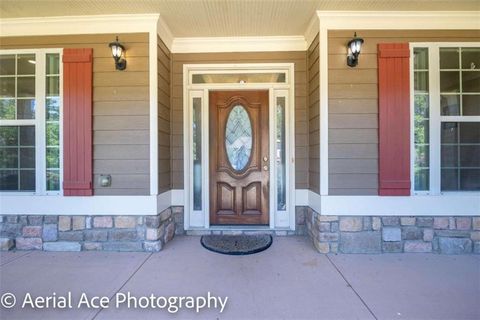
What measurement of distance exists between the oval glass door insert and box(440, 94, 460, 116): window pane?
2.34 metres

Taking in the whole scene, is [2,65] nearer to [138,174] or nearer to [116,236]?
[138,174]

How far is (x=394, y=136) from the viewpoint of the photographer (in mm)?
3168

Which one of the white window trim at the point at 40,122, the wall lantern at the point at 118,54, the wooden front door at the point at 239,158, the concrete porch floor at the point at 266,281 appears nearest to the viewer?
the concrete porch floor at the point at 266,281

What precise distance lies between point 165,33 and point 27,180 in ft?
8.20

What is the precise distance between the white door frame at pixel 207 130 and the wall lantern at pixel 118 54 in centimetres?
85

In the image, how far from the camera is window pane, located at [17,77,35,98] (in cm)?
341

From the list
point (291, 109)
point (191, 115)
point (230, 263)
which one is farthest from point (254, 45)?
point (230, 263)

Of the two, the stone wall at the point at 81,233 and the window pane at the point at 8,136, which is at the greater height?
the window pane at the point at 8,136

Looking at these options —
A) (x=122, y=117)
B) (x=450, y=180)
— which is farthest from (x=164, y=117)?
(x=450, y=180)

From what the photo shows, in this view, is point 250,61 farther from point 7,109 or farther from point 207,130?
point 7,109

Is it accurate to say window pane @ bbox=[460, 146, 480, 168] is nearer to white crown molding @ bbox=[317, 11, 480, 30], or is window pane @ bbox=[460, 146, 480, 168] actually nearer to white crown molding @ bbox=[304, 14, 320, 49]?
white crown molding @ bbox=[317, 11, 480, 30]

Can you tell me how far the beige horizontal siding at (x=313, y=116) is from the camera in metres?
3.33

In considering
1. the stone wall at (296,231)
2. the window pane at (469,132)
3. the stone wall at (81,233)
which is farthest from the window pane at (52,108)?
the window pane at (469,132)

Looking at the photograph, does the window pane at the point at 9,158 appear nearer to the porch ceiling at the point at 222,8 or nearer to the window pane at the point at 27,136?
the window pane at the point at 27,136
